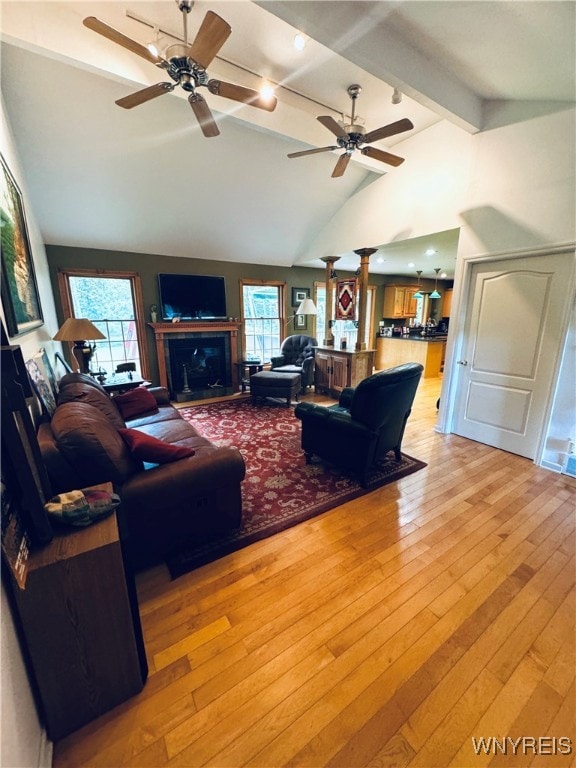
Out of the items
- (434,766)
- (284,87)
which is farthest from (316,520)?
(284,87)

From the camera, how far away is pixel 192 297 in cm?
537

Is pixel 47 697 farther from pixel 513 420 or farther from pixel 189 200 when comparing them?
pixel 189 200

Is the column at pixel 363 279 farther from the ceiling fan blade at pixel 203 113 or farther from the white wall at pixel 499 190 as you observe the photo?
the ceiling fan blade at pixel 203 113

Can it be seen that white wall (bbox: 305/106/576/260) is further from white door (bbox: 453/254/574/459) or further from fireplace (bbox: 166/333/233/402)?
fireplace (bbox: 166/333/233/402)

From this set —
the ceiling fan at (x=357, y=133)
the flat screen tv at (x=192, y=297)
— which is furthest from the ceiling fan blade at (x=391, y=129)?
the flat screen tv at (x=192, y=297)

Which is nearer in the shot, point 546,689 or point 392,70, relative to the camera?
point 546,689

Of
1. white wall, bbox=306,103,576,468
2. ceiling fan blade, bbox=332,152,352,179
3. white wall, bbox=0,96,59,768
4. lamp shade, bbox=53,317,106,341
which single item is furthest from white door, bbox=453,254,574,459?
lamp shade, bbox=53,317,106,341

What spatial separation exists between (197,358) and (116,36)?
425cm

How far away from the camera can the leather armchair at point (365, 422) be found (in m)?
2.40

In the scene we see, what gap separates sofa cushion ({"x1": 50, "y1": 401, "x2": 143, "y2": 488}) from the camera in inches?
56.6

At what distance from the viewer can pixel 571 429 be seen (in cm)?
284

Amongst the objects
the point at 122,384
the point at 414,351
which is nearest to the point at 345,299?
the point at 414,351

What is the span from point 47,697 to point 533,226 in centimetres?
443

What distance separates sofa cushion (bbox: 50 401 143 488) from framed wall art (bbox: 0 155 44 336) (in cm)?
74
